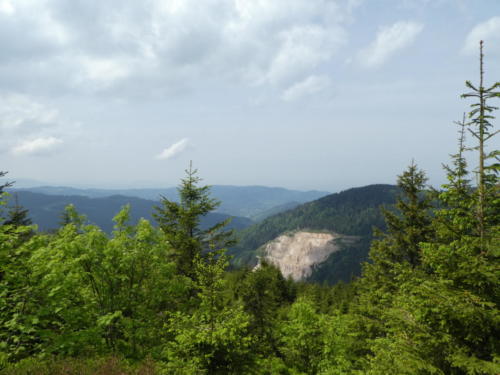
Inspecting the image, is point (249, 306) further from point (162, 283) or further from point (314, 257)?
point (314, 257)

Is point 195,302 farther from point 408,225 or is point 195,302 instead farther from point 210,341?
point 408,225

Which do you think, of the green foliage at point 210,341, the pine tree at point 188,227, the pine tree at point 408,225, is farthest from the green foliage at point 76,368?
the pine tree at point 408,225

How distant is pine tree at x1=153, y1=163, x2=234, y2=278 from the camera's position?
16.2 meters

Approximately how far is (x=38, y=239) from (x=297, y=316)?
49.6 ft

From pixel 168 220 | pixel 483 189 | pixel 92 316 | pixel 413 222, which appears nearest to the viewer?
pixel 483 189

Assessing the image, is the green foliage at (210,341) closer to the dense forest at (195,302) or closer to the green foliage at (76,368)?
the dense forest at (195,302)

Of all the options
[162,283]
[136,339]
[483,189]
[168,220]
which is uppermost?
[483,189]

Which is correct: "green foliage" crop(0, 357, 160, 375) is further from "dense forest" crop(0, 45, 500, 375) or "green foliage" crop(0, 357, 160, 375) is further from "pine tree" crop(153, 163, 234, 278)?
"pine tree" crop(153, 163, 234, 278)

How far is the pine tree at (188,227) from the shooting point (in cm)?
1620

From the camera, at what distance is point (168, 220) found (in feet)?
57.8

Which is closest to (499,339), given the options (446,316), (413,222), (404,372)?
(446,316)

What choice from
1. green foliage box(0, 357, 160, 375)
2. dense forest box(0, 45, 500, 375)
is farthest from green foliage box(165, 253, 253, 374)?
green foliage box(0, 357, 160, 375)

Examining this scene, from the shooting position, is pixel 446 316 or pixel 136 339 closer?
pixel 446 316

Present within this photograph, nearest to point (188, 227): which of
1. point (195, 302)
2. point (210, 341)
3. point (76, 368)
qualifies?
point (195, 302)
